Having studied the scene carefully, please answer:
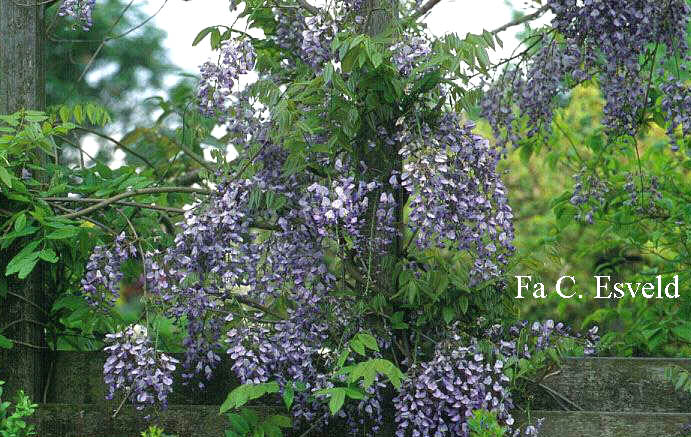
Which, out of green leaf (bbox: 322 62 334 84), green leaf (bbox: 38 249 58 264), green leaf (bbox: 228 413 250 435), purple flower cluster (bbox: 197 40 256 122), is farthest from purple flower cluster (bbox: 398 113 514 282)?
green leaf (bbox: 38 249 58 264)

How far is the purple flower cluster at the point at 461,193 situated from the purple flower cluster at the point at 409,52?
0.23m

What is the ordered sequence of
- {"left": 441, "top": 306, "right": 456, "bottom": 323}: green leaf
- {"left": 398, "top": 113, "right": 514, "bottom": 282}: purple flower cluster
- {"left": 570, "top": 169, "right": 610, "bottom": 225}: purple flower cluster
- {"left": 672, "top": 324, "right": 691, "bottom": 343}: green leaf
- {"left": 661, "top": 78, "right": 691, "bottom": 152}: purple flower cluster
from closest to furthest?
{"left": 398, "top": 113, "right": 514, "bottom": 282}: purple flower cluster → {"left": 441, "top": 306, "right": 456, "bottom": 323}: green leaf → {"left": 661, "top": 78, "right": 691, "bottom": 152}: purple flower cluster → {"left": 672, "top": 324, "right": 691, "bottom": 343}: green leaf → {"left": 570, "top": 169, "right": 610, "bottom": 225}: purple flower cluster

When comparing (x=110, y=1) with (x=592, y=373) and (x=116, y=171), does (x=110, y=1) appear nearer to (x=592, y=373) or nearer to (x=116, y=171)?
(x=116, y=171)

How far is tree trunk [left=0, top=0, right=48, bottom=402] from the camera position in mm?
3877

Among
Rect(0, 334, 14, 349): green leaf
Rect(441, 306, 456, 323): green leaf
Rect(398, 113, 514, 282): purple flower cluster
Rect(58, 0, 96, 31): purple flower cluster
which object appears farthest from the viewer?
Rect(58, 0, 96, 31): purple flower cluster

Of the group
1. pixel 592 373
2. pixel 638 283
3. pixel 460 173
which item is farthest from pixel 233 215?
pixel 638 283

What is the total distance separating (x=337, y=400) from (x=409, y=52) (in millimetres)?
1174

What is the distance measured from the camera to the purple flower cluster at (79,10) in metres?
3.84

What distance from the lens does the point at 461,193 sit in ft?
10.3

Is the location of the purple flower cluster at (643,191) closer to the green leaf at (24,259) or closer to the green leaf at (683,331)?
the green leaf at (683,331)

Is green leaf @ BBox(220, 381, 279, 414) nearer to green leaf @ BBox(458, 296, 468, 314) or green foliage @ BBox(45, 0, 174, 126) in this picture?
green leaf @ BBox(458, 296, 468, 314)

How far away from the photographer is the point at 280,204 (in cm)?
317

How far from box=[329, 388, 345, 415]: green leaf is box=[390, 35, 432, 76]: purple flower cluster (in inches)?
42.9

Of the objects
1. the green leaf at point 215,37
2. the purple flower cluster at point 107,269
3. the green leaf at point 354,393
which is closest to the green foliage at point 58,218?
the purple flower cluster at point 107,269
